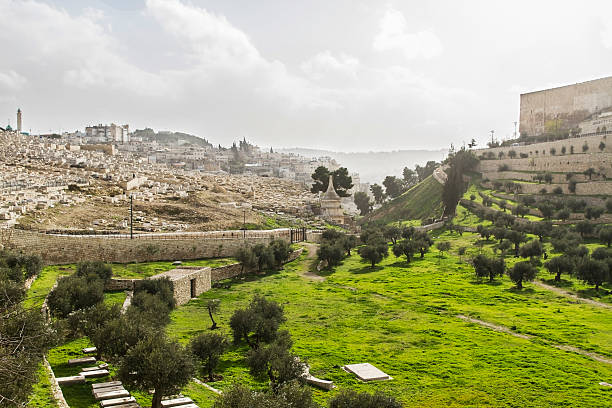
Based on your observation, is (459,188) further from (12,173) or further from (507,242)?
(12,173)

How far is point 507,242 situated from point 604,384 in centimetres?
2109

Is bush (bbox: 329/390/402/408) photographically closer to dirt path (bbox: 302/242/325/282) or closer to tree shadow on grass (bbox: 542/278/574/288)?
dirt path (bbox: 302/242/325/282)

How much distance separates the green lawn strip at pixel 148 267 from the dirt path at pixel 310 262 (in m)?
4.58

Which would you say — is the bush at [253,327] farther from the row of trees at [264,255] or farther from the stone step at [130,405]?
the row of trees at [264,255]

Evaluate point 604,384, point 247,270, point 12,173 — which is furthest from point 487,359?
point 12,173

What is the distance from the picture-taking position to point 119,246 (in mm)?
29641

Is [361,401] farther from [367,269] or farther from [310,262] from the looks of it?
[310,262]

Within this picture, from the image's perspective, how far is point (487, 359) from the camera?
1838 centimetres

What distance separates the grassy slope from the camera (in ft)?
200

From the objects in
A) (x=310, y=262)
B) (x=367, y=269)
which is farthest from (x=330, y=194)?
(x=367, y=269)

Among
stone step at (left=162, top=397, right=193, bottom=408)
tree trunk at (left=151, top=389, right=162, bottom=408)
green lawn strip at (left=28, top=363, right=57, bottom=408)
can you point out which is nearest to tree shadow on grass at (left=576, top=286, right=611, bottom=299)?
stone step at (left=162, top=397, right=193, bottom=408)

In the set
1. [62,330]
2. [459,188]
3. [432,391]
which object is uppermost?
[459,188]

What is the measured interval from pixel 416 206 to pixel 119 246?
1653 inches

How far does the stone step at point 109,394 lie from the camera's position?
12805mm
